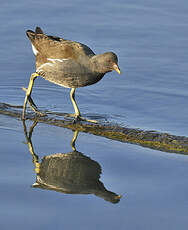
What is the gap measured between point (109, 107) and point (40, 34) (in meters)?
1.45

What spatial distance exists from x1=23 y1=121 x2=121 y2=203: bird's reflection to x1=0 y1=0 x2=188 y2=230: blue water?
85mm

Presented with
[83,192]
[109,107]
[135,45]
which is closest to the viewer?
[83,192]

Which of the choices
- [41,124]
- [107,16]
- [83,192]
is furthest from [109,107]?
[107,16]

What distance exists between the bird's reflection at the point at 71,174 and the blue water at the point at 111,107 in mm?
85

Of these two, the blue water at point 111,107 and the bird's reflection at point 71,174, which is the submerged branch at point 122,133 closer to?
the blue water at point 111,107

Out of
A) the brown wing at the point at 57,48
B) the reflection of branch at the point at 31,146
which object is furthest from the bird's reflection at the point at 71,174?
the brown wing at the point at 57,48

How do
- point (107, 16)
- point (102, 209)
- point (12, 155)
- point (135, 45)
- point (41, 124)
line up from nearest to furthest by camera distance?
point (102, 209)
point (12, 155)
point (41, 124)
point (135, 45)
point (107, 16)

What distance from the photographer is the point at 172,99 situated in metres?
→ 8.04

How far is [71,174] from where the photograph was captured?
5.56 m

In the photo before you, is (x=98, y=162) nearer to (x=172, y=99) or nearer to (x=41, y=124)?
(x=41, y=124)

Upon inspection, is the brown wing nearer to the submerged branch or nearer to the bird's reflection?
the submerged branch

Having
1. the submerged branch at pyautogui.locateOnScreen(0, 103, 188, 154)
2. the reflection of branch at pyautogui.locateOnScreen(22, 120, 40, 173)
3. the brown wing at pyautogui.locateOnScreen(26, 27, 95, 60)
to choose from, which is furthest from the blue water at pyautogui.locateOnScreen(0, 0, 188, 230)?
the brown wing at pyautogui.locateOnScreen(26, 27, 95, 60)

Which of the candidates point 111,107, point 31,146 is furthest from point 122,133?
point 31,146

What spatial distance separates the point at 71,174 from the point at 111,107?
243 centimetres
